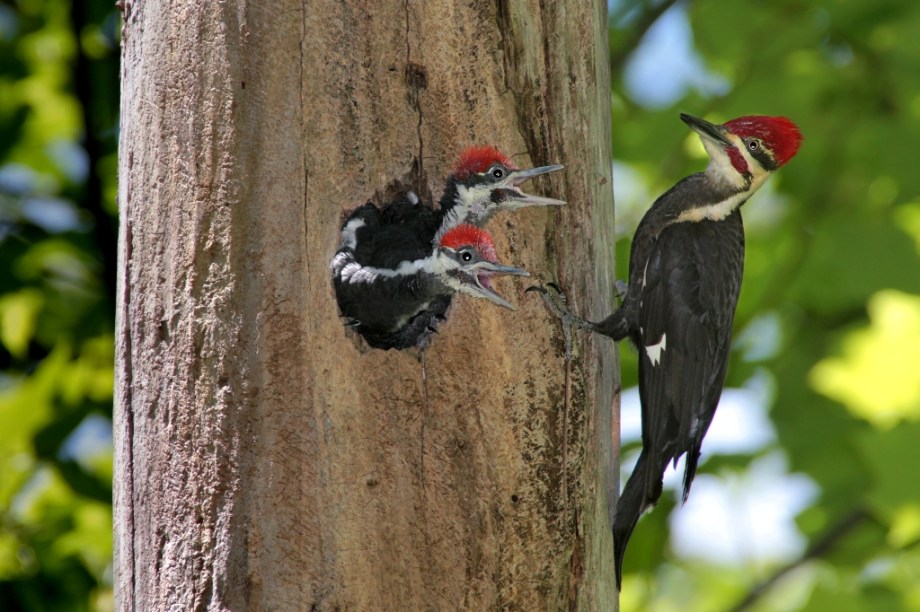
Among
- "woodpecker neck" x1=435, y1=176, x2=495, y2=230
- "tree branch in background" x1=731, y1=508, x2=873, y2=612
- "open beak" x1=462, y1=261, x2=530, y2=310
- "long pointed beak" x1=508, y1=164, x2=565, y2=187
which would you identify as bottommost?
"tree branch in background" x1=731, y1=508, x2=873, y2=612

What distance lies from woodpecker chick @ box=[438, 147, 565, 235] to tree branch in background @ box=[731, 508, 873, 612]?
2.70 m

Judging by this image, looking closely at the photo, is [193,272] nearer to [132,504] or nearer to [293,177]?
[293,177]

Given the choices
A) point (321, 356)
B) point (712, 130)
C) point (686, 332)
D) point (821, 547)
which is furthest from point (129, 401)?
point (821, 547)

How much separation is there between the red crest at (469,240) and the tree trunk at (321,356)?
4.3 inches

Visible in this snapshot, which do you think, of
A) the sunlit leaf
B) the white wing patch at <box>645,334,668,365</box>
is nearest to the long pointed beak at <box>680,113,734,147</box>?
the white wing patch at <box>645,334,668,365</box>

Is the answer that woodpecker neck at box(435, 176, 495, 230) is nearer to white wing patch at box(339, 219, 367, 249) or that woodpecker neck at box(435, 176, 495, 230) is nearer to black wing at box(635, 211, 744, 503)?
white wing patch at box(339, 219, 367, 249)

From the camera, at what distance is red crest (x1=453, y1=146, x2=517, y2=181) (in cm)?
217

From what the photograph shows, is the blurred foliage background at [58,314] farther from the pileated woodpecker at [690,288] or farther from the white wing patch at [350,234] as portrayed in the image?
the pileated woodpecker at [690,288]

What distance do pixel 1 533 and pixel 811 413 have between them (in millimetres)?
3067

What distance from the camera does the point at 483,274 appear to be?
2.14 m

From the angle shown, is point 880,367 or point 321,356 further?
point 880,367

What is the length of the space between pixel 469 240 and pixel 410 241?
0.24m

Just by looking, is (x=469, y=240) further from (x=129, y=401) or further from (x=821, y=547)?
(x=821, y=547)

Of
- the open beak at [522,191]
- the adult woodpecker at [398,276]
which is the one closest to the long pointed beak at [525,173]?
the open beak at [522,191]
